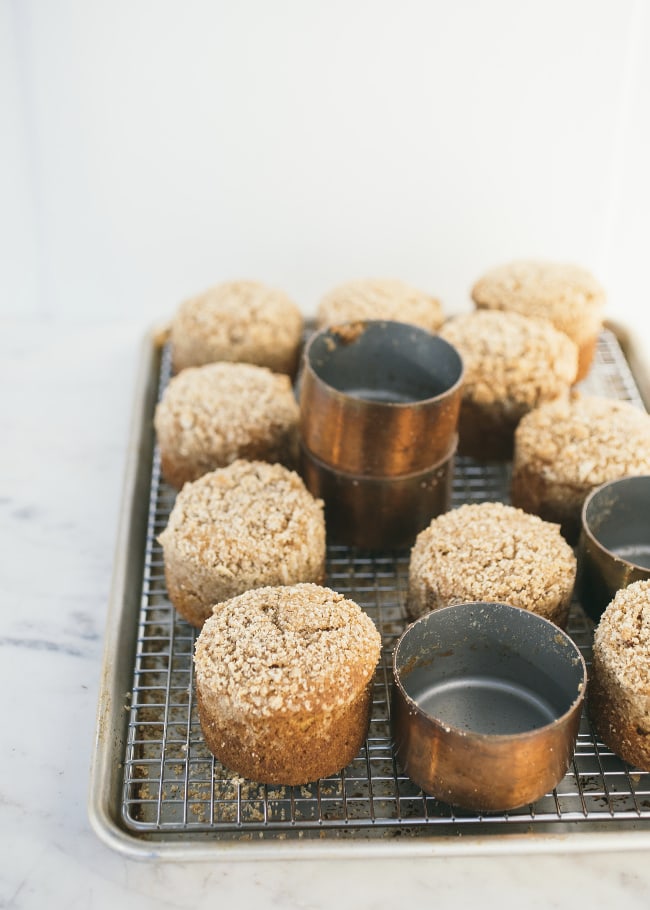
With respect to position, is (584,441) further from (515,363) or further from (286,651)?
(286,651)

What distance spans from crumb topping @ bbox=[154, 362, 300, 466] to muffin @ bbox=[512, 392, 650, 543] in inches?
17.6

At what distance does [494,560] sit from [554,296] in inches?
32.7

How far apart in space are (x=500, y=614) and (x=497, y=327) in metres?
0.80

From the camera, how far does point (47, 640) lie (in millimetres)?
1696

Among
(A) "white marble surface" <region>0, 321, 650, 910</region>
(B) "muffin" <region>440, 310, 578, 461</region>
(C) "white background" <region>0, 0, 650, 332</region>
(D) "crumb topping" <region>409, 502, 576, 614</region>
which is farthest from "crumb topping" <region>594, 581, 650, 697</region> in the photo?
(C) "white background" <region>0, 0, 650, 332</region>

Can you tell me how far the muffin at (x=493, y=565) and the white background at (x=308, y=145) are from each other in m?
1.14

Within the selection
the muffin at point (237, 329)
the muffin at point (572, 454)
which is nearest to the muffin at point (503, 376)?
the muffin at point (572, 454)

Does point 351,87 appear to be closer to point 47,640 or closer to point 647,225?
point 647,225

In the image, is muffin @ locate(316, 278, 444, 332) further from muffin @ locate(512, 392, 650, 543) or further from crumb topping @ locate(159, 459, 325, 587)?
crumb topping @ locate(159, 459, 325, 587)

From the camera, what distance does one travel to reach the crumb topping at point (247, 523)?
1566 mm

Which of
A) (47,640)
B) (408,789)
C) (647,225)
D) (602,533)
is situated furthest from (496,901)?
(647,225)

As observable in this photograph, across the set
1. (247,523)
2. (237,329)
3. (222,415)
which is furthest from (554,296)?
(247,523)

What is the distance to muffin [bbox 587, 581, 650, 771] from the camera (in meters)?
1.36

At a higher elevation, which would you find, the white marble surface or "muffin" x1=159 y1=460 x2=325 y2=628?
"muffin" x1=159 y1=460 x2=325 y2=628
